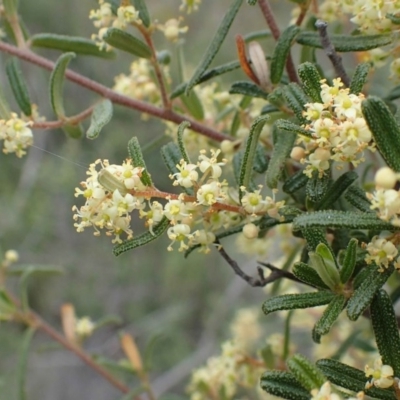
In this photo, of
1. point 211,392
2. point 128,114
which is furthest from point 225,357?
point 128,114

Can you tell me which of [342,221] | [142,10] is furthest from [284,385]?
[142,10]

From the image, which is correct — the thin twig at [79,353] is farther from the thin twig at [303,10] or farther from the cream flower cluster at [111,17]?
the thin twig at [303,10]

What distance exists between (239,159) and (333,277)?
0.23 meters

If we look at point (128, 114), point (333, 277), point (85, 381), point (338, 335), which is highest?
point (128, 114)

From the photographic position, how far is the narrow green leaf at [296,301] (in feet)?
1.80

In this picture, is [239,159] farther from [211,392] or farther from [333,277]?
[211,392]

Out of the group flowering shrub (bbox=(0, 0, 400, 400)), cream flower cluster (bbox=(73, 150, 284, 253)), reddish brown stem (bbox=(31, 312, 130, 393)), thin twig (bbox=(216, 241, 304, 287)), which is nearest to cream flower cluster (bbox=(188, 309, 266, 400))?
flowering shrub (bbox=(0, 0, 400, 400))

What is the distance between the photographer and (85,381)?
295cm

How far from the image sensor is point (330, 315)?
21.1 inches

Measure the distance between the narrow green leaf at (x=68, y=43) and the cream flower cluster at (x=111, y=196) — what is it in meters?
0.36

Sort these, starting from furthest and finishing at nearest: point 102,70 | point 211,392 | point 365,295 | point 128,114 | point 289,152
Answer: point 102,70 → point 128,114 → point 211,392 → point 289,152 → point 365,295

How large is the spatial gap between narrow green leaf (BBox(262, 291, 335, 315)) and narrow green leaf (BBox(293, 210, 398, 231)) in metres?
0.09

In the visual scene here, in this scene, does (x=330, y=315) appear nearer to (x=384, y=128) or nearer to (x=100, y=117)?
(x=384, y=128)

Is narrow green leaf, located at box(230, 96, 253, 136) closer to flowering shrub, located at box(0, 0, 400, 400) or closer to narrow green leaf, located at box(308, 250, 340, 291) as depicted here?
flowering shrub, located at box(0, 0, 400, 400)
